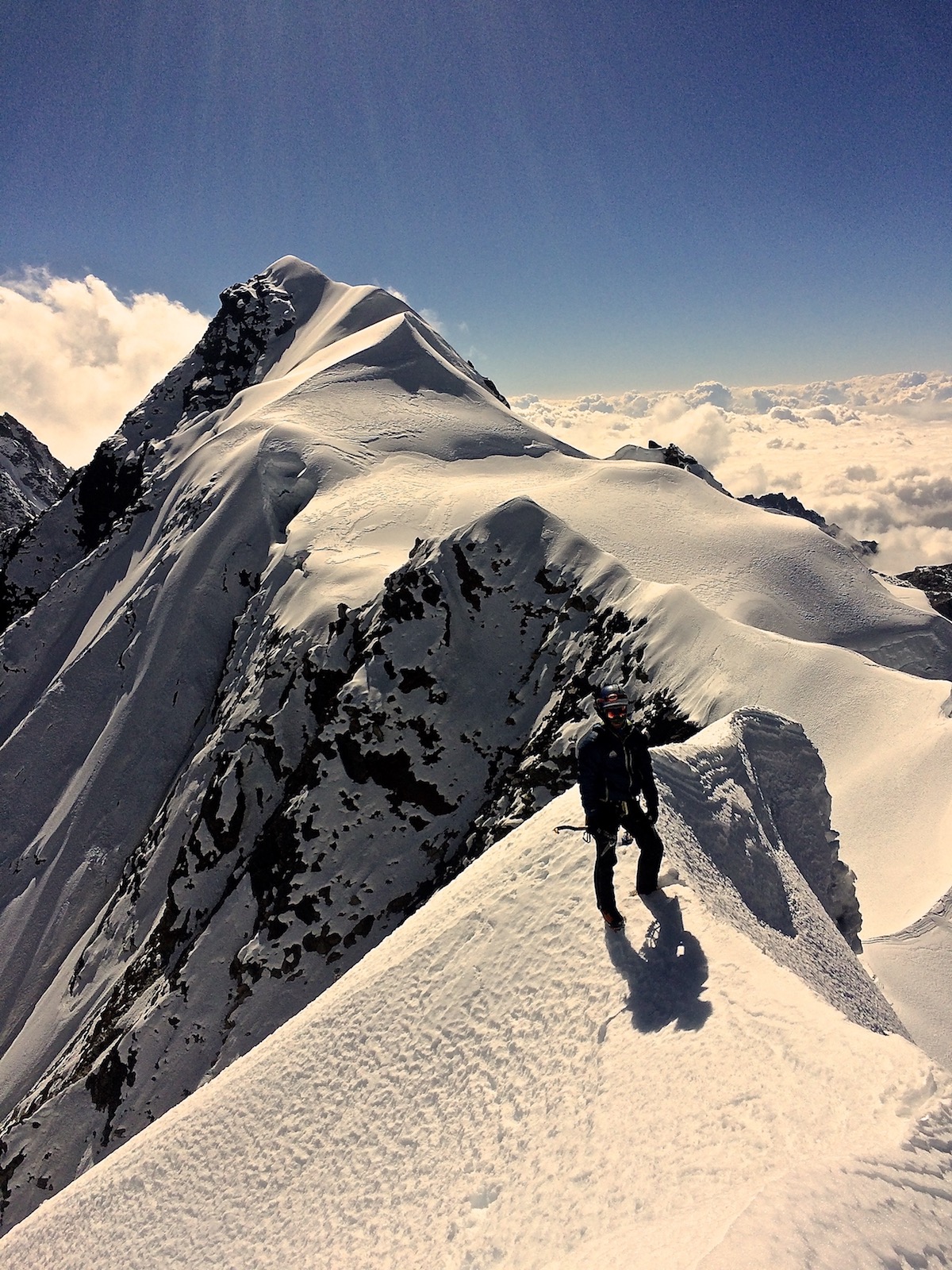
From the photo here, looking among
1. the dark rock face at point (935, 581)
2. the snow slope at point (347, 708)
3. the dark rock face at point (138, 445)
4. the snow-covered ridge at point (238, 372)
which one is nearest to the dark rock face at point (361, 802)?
the snow slope at point (347, 708)

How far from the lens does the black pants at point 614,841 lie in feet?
25.3

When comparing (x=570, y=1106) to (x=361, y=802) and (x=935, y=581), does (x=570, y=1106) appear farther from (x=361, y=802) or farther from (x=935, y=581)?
(x=935, y=581)

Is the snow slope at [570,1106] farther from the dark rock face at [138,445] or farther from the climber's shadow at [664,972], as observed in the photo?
the dark rock face at [138,445]

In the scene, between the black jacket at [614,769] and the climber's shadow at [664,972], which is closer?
the climber's shadow at [664,972]

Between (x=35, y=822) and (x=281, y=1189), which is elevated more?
(x=281, y=1189)

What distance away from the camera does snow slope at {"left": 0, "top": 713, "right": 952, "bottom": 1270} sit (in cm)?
451

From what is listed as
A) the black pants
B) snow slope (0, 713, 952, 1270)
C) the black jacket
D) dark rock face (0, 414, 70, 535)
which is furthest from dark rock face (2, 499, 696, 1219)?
dark rock face (0, 414, 70, 535)

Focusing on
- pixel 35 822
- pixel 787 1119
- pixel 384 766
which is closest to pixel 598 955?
pixel 787 1119

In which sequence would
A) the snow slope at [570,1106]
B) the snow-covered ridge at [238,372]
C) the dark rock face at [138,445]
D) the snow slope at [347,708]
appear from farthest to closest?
the dark rock face at [138,445] → the snow-covered ridge at [238,372] → the snow slope at [347,708] → the snow slope at [570,1106]

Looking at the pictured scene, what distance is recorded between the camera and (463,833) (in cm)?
2912

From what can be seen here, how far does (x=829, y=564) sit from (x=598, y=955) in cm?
4138

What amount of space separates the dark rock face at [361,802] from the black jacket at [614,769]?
17180 millimetres

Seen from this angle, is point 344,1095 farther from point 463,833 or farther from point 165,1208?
point 463,833

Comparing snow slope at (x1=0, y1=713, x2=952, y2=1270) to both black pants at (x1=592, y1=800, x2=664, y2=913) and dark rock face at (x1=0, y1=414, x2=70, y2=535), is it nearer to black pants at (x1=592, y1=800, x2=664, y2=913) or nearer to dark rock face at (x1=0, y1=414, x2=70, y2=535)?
black pants at (x1=592, y1=800, x2=664, y2=913)
